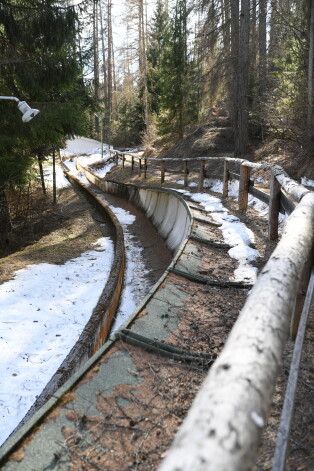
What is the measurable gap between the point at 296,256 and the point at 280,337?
1.87 feet

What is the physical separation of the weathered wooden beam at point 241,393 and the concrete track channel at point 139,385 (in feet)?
3.75

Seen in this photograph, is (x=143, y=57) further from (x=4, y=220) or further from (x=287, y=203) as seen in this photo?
(x=287, y=203)

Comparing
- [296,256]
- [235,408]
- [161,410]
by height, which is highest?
[296,256]

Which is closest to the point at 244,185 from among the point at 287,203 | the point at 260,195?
the point at 260,195

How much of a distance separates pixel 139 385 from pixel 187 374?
0.33m

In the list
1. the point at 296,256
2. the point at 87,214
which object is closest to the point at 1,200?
the point at 87,214

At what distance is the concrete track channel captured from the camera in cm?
184

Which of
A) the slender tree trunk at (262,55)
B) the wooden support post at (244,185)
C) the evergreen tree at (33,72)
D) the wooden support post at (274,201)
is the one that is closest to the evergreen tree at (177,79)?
the slender tree trunk at (262,55)

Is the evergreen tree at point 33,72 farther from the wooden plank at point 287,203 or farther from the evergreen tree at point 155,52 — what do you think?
the evergreen tree at point 155,52

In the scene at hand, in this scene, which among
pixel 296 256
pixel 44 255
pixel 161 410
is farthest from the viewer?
pixel 44 255

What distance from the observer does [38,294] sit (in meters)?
5.67

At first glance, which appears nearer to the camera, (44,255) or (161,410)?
(161,410)

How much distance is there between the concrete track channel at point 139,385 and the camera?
72.5 inches

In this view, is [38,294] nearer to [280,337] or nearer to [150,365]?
[150,365]
